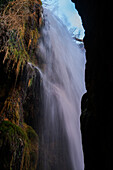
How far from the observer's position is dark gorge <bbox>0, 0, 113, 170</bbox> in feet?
8.93

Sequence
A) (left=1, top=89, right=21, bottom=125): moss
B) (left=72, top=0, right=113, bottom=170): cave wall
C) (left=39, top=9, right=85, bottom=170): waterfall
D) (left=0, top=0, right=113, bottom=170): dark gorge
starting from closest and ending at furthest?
(left=72, top=0, right=113, bottom=170): cave wall, (left=0, top=0, right=113, bottom=170): dark gorge, (left=1, top=89, right=21, bottom=125): moss, (left=39, top=9, right=85, bottom=170): waterfall

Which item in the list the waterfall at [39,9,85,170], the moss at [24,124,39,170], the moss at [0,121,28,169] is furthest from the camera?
the waterfall at [39,9,85,170]

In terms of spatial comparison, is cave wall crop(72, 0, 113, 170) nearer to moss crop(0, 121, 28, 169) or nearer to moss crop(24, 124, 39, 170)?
moss crop(0, 121, 28, 169)

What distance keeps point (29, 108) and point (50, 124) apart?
1580 mm

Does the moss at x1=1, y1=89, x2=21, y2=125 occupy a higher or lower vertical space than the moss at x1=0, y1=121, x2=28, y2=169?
higher

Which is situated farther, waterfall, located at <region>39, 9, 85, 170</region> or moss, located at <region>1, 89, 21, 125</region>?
waterfall, located at <region>39, 9, 85, 170</region>

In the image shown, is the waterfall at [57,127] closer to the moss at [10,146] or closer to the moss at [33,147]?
the moss at [33,147]

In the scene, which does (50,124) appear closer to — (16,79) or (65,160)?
(65,160)

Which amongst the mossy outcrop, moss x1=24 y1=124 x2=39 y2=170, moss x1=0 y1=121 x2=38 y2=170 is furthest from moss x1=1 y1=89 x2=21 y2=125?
moss x1=24 y1=124 x2=39 y2=170

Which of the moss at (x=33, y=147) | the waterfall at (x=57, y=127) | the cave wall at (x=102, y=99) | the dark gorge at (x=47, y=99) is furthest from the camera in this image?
the waterfall at (x=57, y=127)

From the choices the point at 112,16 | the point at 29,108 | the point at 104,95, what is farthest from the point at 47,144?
the point at 112,16

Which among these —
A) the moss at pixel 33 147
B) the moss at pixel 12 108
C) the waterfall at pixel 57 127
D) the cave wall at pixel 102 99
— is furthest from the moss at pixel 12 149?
the waterfall at pixel 57 127

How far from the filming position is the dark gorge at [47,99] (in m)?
2.72

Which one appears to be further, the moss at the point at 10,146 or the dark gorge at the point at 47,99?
the moss at the point at 10,146
